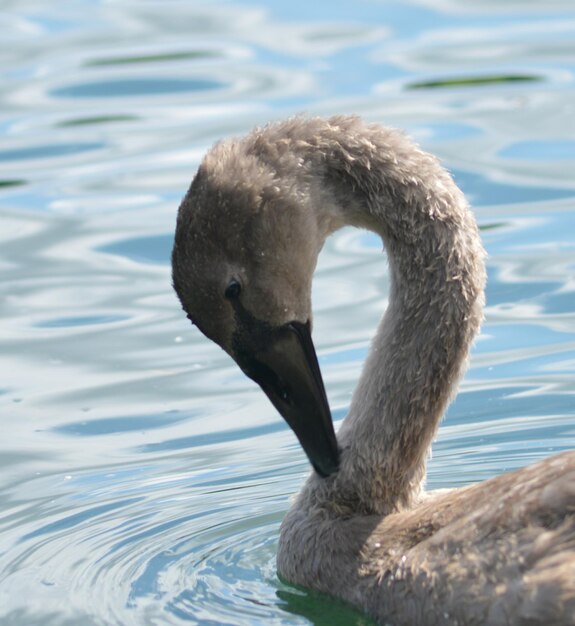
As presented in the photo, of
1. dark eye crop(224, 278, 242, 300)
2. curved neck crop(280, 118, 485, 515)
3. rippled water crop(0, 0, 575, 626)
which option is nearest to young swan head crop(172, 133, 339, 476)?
dark eye crop(224, 278, 242, 300)

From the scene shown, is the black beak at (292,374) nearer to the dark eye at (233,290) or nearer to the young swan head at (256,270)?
the young swan head at (256,270)

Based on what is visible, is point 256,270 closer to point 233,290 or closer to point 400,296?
point 233,290

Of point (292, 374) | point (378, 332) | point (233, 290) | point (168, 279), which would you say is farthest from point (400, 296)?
point (168, 279)

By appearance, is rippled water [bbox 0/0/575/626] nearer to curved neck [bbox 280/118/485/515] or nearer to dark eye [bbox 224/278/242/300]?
curved neck [bbox 280/118/485/515]

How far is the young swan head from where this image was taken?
6680 millimetres

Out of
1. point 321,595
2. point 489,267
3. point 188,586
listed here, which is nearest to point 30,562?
point 188,586

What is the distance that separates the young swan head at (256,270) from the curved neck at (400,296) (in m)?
0.17

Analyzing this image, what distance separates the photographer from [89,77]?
1502 cm

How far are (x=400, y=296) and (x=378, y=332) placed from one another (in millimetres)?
252

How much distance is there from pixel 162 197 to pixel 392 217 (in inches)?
216

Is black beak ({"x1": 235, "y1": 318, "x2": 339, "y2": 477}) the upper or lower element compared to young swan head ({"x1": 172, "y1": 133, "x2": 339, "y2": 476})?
lower

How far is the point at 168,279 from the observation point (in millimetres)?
10938

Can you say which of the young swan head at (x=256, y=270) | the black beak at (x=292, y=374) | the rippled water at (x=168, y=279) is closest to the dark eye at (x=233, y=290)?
the young swan head at (x=256, y=270)

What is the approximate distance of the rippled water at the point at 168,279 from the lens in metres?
7.49
